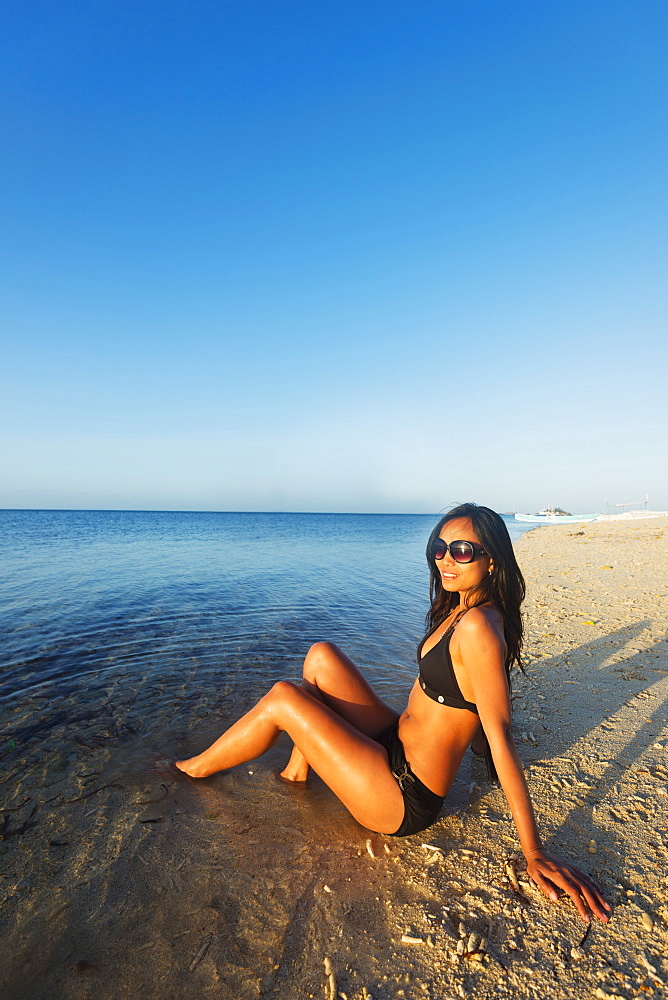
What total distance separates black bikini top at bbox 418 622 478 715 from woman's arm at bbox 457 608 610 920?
155 mm

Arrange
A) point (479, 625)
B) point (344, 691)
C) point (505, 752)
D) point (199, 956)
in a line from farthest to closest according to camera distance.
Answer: point (344, 691) → point (479, 625) → point (505, 752) → point (199, 956)

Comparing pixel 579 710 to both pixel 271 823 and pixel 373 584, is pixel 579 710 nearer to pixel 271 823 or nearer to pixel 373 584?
pixel 271 823

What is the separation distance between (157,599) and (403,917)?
10.8 m

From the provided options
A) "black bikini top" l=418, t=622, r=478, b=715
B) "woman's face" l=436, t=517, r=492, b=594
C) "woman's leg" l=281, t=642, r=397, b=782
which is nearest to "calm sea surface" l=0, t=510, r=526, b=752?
"woman's leg" l=281, t=642, r=397, b=782

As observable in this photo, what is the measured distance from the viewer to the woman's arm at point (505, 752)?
2.55 m

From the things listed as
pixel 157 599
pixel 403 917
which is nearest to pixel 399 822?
pixel 403 917

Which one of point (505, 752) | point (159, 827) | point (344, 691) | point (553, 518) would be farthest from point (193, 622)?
point (553, 518)

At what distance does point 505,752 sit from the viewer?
2.65 metres

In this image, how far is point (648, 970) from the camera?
2.17 metres

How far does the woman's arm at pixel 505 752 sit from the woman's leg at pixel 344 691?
1.25 meters

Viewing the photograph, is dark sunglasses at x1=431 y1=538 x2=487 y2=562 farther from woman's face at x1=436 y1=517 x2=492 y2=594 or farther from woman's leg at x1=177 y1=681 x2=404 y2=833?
woman's leg at x1=177 y1=681 x2=404 y2=833

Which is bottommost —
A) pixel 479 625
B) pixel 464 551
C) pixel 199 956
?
pixel 199 956

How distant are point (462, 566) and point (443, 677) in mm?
745

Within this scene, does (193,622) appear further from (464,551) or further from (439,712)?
(464,551)
